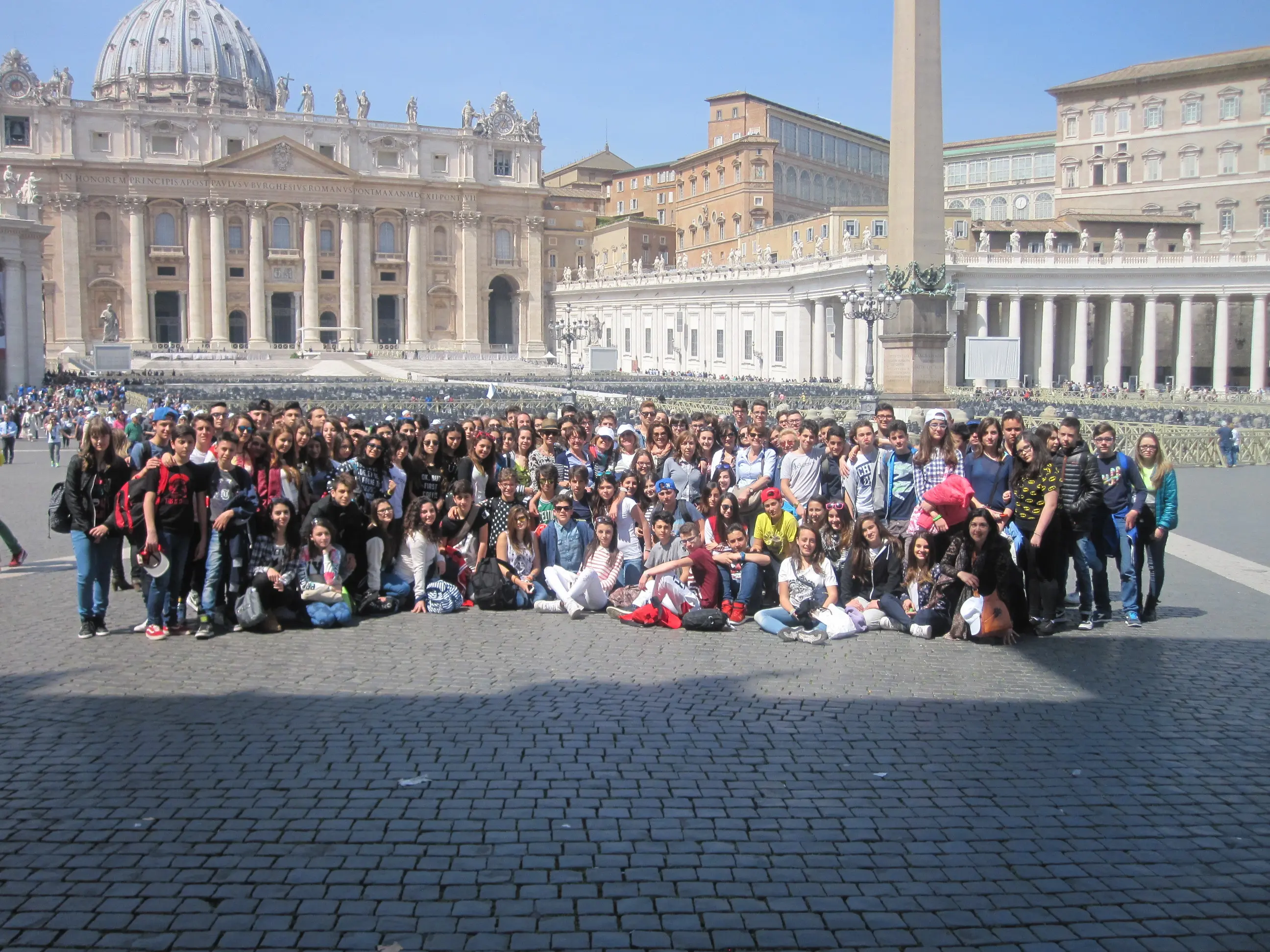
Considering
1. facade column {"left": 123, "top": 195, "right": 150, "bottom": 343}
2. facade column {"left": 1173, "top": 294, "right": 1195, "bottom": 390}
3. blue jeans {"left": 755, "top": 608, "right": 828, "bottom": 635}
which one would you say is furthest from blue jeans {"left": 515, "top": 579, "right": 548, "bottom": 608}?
facade column {"left": 123, "top": 195, "right": 150, "bottom": 343}

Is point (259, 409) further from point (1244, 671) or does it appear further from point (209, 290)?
point (209, 290)

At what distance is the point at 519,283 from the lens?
3241 inches

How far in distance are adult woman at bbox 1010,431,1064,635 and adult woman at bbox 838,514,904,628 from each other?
0.95 m

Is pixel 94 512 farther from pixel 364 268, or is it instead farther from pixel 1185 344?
pixel 364 268

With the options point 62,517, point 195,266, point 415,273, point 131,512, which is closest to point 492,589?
point 131,512

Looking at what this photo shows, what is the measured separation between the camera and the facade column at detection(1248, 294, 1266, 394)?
43.0 metres

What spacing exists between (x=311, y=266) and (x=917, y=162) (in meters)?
62.2

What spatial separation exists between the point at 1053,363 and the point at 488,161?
46.4 meters

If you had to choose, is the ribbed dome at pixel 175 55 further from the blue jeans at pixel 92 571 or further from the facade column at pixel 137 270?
the blue jeans at pixel 92 571

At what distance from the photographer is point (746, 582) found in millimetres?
9000

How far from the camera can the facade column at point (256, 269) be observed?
73.4 meters

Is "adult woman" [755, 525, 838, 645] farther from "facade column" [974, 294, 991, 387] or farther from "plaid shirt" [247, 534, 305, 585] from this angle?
"facade column" [974, 294, 991, 387]

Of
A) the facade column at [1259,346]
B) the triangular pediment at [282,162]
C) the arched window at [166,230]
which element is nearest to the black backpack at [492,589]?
the facade column at [1259,346]

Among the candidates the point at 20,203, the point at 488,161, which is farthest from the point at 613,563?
the point at 488,161
